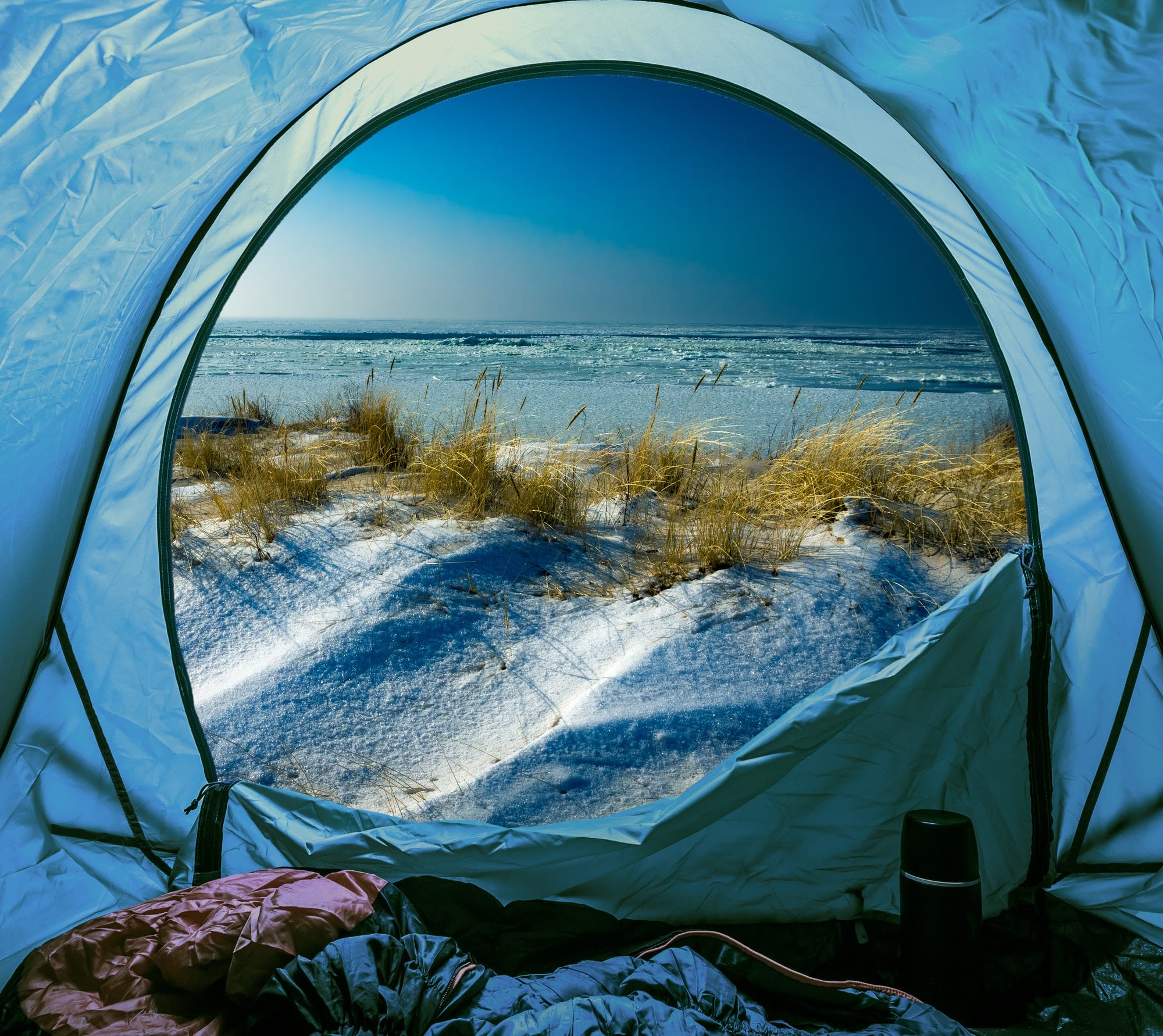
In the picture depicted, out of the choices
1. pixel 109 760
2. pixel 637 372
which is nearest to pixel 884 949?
pixel 109 760

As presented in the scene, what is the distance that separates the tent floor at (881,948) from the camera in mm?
1540

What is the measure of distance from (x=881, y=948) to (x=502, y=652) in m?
2.09

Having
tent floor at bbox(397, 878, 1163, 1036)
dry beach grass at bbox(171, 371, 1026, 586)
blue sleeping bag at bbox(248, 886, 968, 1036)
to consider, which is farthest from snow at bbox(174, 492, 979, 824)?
blue sleeping bag at bbox(248, 886, 968, 1036)

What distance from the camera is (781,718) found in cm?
172

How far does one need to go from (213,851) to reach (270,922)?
0.50m

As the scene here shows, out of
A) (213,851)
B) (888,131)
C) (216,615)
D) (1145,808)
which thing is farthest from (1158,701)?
(216,615)

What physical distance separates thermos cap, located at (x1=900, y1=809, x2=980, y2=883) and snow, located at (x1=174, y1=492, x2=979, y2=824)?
1.05 metres

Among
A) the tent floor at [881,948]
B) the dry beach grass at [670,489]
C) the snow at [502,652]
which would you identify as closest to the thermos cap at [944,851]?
the tent floor at [881,948]

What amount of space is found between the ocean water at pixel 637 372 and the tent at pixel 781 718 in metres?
3.77

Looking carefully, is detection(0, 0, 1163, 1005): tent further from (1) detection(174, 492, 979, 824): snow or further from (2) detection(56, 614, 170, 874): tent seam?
(1) detection(174, 492, 979, 824): snow

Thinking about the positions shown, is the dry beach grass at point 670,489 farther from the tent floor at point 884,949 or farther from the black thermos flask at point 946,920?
the black thermos flask at point 946,920

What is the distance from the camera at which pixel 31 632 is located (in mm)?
1698

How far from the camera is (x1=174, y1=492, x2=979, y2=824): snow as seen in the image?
8.77 feet

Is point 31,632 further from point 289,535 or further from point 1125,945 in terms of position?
point 289,535
